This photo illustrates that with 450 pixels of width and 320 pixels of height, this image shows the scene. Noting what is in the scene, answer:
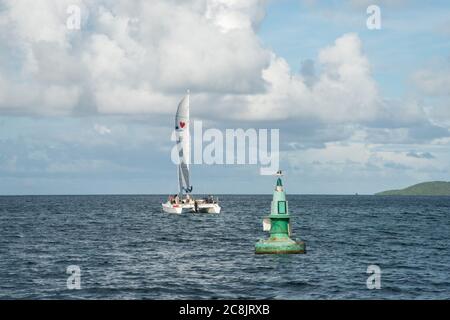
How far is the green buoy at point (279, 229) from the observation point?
144 ft

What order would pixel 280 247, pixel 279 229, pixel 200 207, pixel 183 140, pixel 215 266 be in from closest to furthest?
pixel 279 229, pixel 215 266, pixel 280 247, pixel 200 207, pixel 183 140

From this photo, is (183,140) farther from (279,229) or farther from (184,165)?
(279,229)

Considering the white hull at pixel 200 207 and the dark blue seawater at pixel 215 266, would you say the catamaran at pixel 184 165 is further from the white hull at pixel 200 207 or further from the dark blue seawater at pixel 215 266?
the dark blue seawater at pixel 215 266

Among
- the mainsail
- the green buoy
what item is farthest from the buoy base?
the mainsail

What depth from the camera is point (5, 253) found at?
55.0 m

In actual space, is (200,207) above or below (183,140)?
below

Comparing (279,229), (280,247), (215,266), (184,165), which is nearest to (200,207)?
(184,165)

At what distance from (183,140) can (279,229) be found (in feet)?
246

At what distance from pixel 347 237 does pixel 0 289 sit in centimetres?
4513

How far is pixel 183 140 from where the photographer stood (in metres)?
118

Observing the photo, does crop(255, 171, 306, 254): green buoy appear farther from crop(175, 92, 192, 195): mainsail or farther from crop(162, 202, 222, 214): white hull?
crop(175, 92, 192, 195): mainsail
